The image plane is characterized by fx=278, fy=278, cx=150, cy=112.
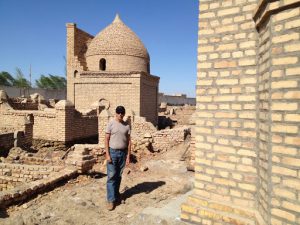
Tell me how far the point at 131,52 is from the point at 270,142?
17.0 m

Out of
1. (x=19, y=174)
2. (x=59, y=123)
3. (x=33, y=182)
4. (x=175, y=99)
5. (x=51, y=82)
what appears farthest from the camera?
(x=51, y=82)

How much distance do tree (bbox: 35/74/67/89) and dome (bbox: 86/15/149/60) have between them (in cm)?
3953

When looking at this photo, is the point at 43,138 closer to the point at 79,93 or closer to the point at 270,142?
the point at 79,93

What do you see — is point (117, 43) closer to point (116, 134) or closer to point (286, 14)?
point (116, 134)

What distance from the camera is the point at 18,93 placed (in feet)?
112

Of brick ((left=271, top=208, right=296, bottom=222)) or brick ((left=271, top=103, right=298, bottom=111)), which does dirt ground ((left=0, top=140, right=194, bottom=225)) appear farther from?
brick ((left=271, top=103, right=298, bottom=111))

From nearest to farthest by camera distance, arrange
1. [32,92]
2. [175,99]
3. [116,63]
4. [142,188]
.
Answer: [142,188] < [116,63] < [32,92] < [175,99]

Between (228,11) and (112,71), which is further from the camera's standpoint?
(112,71)

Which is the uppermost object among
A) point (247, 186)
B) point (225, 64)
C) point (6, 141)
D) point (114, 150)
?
point (225, 64)

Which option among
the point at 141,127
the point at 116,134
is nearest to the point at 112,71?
the point at 141,127

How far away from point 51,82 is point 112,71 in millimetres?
42762

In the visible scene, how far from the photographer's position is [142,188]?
5738 millimetres

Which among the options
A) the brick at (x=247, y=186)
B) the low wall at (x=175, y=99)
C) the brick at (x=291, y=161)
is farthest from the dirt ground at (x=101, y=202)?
the low wall at (x=175, y=99)

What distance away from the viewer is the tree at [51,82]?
55125mm
